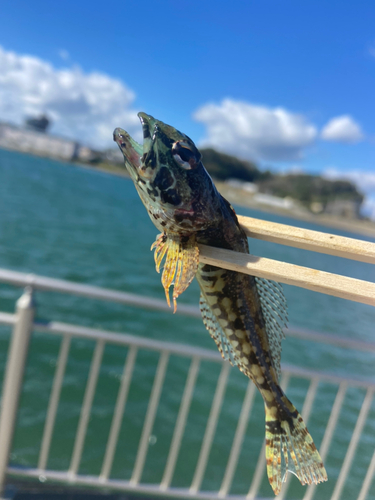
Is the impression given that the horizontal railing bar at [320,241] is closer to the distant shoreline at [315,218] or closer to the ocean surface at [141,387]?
the ocean surface at [141,387]

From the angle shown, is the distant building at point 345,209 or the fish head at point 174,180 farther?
the distant building at point 345,209

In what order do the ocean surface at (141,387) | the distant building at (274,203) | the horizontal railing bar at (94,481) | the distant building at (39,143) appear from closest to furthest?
1. the horizontal railing bar at (94,481)
2. the ocean surface at (141,387)
3. the distant building at (274,203)
4. the distant building at (39,143)

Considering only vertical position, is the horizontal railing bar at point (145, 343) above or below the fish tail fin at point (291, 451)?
below

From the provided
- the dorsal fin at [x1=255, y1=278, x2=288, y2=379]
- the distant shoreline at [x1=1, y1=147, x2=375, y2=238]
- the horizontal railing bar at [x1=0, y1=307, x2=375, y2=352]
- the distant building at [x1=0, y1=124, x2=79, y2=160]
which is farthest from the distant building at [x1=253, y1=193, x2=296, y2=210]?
the dorsal fin at [x1=255, y1=278, x2=288, y2=379]

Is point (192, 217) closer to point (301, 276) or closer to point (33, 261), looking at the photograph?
point (301, 276)

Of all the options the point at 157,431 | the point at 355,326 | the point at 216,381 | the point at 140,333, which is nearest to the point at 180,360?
the point at 216,381

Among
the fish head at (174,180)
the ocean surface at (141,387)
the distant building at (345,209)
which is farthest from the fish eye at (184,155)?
the distant building at (345,209)

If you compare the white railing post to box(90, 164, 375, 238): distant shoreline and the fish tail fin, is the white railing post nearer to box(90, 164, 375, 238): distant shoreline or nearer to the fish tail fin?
the fish tail fin
